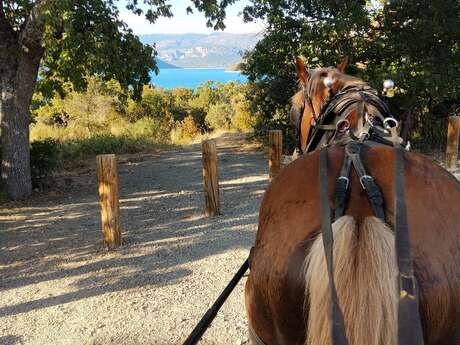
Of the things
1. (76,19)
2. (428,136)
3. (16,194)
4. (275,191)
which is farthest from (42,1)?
(428,136)

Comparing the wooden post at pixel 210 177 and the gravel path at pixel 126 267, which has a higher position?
the wooden post at pixel 210 177

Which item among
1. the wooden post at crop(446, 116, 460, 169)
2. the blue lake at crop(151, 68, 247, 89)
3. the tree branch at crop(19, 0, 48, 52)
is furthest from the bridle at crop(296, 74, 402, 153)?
the blue lake at crop(151, 68, 247, 89)

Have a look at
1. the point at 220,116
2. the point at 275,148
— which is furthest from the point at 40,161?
the point at 220,116

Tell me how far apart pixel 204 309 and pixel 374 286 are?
3.15 m

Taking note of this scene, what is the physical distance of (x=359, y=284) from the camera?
1.50m

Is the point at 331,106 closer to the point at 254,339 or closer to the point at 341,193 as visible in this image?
the point at 341,193

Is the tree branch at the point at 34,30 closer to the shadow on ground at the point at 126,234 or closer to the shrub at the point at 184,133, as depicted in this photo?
the shadow on ground at the point at 126,234

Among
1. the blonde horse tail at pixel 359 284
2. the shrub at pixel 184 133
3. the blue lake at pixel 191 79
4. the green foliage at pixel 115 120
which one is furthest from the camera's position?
the blue lake at pixel 191 79

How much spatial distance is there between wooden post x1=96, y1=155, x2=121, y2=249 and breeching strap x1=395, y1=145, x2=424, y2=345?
4.76 meters

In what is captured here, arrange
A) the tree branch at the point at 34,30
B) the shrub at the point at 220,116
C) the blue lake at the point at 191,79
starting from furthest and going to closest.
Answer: the blue lake at the point at 191,79 < the shrub at the point at 220,116 < the tree branch at the point at 34,30

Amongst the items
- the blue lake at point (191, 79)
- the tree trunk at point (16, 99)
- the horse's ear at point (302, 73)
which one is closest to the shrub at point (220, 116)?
the blue lake at point (191, 79)

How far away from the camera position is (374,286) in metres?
1.48

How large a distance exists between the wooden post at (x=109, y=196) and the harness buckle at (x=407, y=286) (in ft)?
16.0

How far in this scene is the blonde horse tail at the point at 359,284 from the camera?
1458 millimetres
